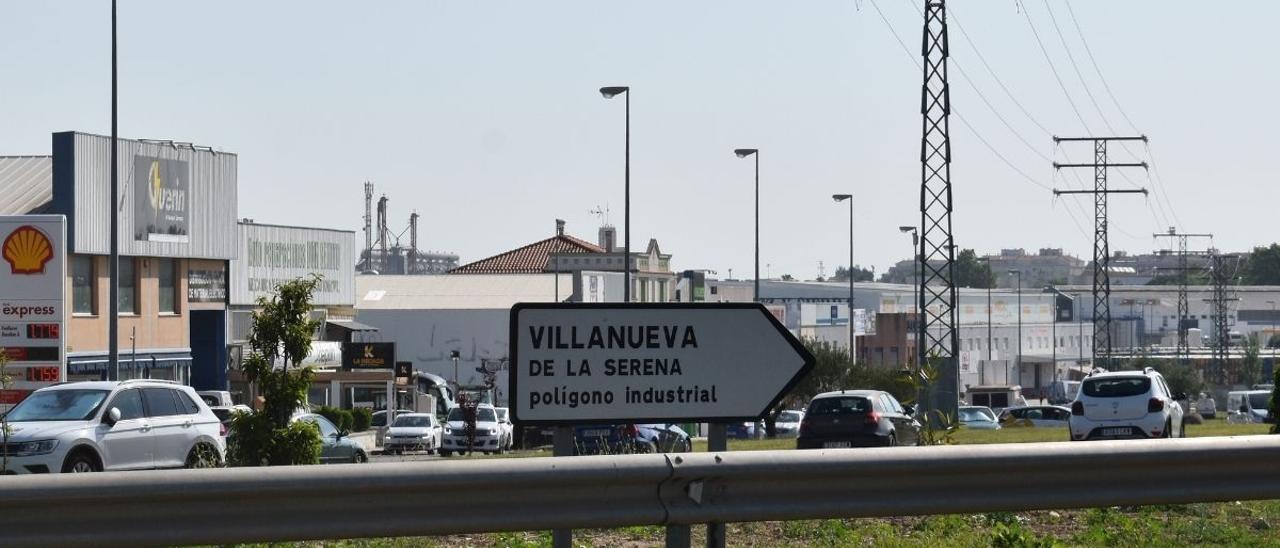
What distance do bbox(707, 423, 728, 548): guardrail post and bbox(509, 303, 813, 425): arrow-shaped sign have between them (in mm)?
78

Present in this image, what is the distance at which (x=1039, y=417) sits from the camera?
51.3 m

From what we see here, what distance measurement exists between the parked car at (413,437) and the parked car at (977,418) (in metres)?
15.2

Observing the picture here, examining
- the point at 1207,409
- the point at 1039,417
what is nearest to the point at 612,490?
the point at 1039,417

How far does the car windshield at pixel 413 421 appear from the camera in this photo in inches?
1748

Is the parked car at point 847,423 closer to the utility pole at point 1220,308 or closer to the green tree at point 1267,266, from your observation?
the utility pole at point 1220,308

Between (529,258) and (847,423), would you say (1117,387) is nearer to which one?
(847,423)

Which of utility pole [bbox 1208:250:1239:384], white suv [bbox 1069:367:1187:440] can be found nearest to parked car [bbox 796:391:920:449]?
white suv [bbox 1069:367:1187:440]

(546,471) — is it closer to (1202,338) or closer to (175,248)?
(175,248)

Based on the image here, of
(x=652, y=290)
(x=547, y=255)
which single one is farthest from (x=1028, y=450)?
(x=547, y=255)

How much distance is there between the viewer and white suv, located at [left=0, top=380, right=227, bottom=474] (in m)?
19.2

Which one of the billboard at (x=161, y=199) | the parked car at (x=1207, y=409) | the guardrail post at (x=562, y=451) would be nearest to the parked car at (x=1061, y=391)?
the parked car at (x=1207, y=409)

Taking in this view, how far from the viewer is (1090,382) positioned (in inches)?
1086

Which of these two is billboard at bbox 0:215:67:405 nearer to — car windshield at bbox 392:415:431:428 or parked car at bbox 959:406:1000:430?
car windshield at bbox 392:415:431:428

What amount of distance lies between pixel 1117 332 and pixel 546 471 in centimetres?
11994
